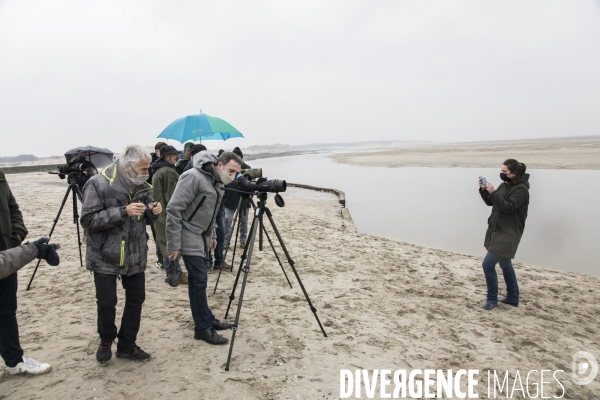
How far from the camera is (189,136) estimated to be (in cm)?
611

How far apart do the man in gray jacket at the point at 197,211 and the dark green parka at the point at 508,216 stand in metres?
3.05

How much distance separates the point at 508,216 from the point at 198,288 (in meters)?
3.53

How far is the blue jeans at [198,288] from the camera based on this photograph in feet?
10.5

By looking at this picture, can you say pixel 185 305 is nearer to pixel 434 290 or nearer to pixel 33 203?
pixel 434 290

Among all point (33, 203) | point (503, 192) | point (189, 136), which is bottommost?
point (33, 203)

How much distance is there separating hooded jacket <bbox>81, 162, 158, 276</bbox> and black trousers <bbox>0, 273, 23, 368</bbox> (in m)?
0.53

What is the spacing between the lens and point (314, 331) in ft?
12.1

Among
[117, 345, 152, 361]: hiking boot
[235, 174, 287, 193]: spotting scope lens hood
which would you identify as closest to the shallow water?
[235, 174, 287, 193]: spotting scope lens hood

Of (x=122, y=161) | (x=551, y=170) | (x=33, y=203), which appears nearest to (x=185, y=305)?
(x=122, y=161)

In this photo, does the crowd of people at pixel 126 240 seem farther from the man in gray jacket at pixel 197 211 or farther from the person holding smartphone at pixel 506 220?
the person holding smartphone at pixel 506 220

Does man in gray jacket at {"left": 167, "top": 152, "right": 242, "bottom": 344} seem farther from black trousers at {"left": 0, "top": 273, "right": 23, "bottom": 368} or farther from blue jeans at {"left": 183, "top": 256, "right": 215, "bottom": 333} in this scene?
black trousers at {"left": 0, "top": 273, "right": 23, "bottom": 368}

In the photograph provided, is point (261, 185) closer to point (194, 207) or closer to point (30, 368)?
point (194, 207)

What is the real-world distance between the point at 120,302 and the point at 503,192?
466cm

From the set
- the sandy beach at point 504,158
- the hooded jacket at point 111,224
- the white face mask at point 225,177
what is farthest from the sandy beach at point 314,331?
the sandy beach at point 504,158
